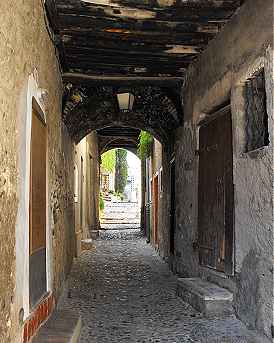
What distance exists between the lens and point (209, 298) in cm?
480

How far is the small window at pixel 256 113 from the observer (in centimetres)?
437

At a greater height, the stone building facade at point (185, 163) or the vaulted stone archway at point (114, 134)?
the vaulted stone archway at point (114, 134)

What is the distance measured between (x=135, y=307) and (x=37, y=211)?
2.09 metres

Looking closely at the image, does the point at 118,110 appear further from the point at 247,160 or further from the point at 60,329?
the point at 60,329

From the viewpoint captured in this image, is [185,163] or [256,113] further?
[185,163]

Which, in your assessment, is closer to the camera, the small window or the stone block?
the small window

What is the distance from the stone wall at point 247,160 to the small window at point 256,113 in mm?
60

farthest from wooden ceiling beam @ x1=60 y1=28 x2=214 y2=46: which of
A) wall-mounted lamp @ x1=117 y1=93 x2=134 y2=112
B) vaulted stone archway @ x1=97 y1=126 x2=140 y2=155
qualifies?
vaulted stone archway @ x1=97 y1=126 x2=140 y2=155

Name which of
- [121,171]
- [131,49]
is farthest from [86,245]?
[121,171]

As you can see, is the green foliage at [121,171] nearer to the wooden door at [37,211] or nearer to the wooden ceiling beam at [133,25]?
the wooden ceiling beam at [133,25]

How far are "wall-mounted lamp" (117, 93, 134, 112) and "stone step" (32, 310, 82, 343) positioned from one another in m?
4.02

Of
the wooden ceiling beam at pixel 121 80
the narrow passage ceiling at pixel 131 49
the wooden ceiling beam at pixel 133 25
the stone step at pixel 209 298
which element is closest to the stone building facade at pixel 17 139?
the wooden ceiling beam at pixel 133 25

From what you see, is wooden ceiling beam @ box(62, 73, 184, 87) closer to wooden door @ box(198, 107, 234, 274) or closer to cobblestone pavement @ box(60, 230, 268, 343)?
wooden door @ box(198, 107, 234, 274)

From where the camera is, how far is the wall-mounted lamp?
7.77 m
